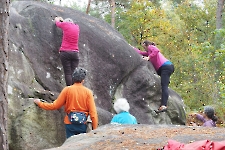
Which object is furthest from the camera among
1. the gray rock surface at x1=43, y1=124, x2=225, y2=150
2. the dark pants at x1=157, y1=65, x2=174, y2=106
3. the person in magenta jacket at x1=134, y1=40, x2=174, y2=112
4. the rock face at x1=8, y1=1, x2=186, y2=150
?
the dark pants at x1=157, y1=65, x2=174, y2=106

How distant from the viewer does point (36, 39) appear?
33.9ft

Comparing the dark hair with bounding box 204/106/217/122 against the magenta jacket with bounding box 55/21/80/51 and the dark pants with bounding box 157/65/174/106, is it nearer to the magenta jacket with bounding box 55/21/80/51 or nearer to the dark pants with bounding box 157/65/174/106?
the magenta jacket with bounding box 55/21/80/51

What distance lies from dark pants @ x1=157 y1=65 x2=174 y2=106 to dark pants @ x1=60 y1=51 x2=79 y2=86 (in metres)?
3.25

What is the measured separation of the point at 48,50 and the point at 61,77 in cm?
82

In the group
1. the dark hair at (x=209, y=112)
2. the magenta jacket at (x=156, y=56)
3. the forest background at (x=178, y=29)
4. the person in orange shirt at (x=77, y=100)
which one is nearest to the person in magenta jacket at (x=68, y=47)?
the person in orange shirt at (x=77, y=100)

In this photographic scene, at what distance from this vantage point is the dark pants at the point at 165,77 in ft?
38.8

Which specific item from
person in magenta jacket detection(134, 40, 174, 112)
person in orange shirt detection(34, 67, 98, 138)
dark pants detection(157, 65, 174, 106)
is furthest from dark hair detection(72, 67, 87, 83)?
dark pants detection(157, 65, 174, 106)

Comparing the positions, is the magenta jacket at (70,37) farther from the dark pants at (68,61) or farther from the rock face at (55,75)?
the rock face at (55,75)

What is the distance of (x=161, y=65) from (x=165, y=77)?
0.40 m

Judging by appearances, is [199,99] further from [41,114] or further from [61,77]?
[41,114]

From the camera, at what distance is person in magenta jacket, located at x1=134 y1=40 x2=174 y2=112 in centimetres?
1157

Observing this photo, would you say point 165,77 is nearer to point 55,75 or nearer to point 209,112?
point 55,75

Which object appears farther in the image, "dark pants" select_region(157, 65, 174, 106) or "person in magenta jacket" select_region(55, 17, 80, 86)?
"dark pants" select_region(157, 65, 174, 106)

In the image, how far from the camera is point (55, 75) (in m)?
10.4
